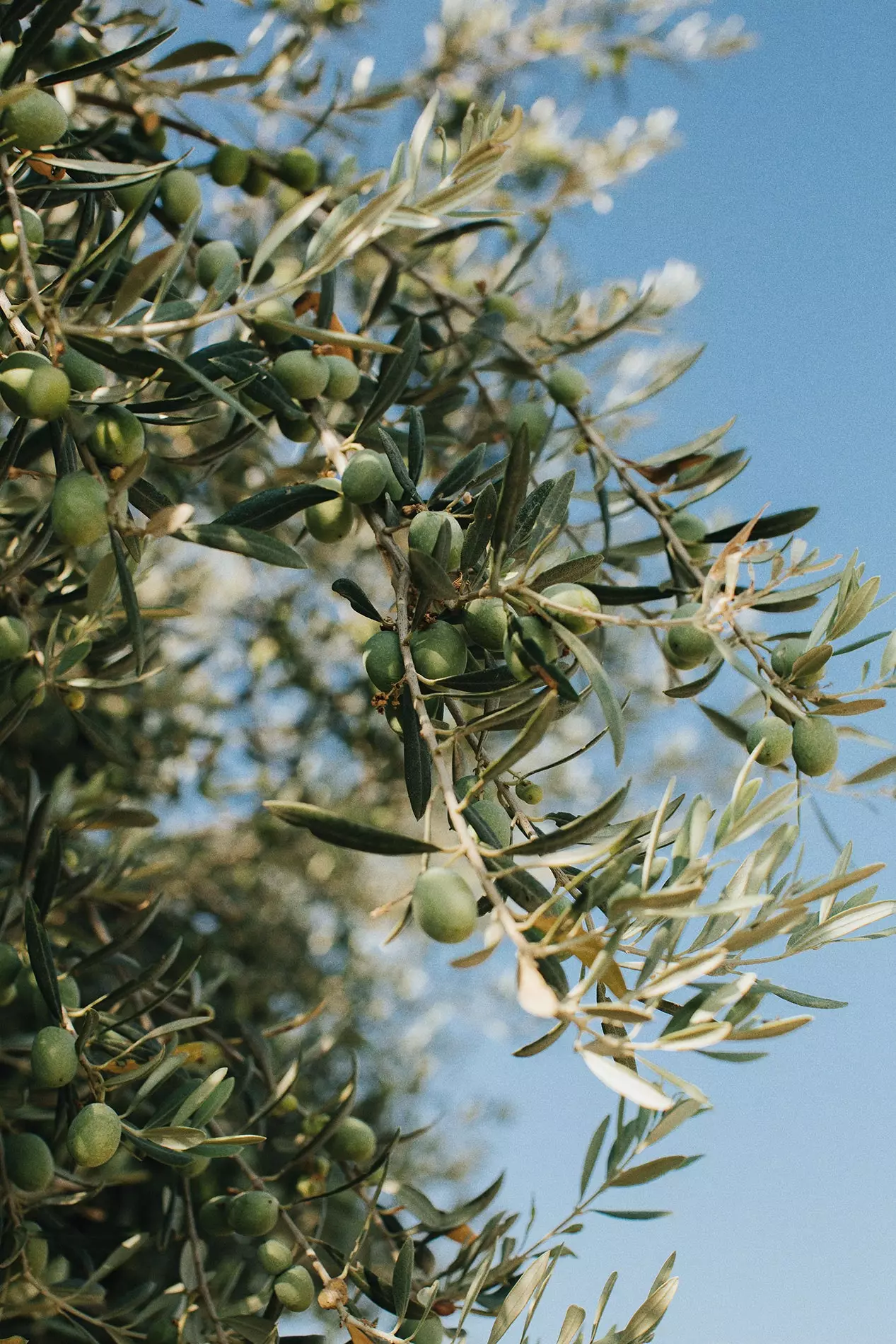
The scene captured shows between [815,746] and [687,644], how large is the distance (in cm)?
21

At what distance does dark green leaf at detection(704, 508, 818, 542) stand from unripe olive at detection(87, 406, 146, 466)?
82 cm

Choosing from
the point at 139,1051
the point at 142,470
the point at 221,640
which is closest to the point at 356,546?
the point at 221,640

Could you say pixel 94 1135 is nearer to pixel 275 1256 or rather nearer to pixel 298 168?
pixel 275 1256

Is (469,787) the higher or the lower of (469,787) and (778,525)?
the lower

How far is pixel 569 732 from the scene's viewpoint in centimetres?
512

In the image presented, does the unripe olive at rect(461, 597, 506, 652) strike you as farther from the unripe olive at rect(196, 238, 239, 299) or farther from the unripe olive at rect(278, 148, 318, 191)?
the unripe olive at rect(278, 148, 318, 191)

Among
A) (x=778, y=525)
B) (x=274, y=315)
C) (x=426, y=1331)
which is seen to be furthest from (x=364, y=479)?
(x=426, y=1331)

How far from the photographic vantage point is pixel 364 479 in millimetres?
1298

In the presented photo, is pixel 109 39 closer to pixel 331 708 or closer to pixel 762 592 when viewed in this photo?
pixel 331 708

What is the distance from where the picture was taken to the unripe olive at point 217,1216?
1.72 m

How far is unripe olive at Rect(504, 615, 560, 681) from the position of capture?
1046 millimetres

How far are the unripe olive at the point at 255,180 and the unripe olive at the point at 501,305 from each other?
534mm

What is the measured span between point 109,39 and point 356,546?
6.72 feet

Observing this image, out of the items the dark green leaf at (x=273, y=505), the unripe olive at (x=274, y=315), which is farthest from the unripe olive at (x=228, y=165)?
the dark green leaf at (x=273, y=505)
